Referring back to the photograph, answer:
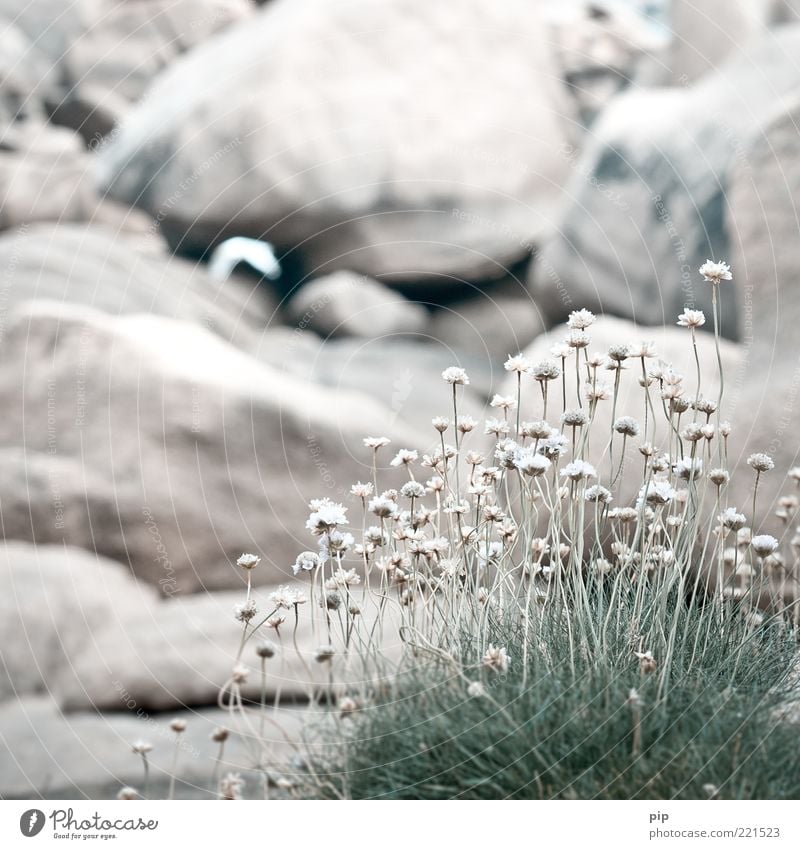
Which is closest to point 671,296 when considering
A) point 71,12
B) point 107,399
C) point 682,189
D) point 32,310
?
point 682,189

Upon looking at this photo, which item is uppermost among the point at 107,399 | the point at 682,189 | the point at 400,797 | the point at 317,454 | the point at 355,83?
the point at 355,83

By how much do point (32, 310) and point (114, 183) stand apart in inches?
18.7

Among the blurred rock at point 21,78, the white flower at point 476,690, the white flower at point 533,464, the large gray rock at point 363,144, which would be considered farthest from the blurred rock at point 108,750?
the blurred rock at point 21,78

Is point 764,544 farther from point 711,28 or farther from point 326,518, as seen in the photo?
point 711,28

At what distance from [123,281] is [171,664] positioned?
92cm

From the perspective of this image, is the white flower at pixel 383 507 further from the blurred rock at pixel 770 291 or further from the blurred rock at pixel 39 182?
the blurred rock at pixel 39 182

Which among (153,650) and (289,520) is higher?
(289,520)

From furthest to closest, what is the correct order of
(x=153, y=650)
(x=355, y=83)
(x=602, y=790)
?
(x=355, y=83) → (x=153, y=650) → (x=602, y=790)

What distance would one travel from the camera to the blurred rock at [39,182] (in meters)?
2.29

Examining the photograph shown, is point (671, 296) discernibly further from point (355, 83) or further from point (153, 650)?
point (153, 650)

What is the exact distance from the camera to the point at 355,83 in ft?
7.10

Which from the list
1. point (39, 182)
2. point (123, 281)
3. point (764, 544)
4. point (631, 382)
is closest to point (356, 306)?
point (123, 281)

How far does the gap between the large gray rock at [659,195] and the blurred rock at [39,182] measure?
1.19 m
